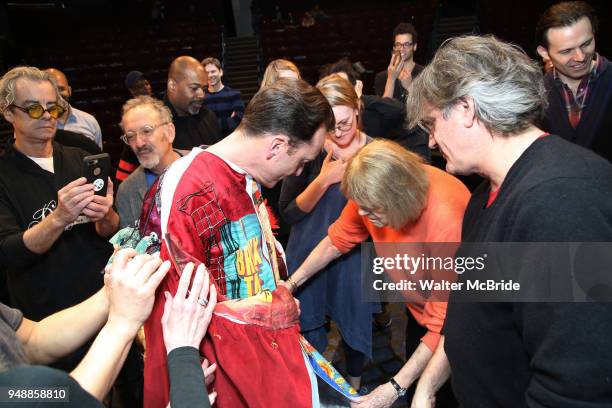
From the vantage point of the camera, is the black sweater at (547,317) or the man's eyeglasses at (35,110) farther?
the man's eyeglasses at (35,110)

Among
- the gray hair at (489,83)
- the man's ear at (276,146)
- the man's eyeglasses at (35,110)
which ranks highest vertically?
the gray hair at (489,83)

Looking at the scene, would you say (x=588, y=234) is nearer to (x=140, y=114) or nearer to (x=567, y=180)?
(x=567, y=180)

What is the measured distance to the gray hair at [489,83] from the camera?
1.11m

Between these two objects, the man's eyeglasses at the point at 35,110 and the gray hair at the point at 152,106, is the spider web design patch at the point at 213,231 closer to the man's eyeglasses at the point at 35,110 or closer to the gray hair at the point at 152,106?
the man's eyeglasses at the point at 35,110

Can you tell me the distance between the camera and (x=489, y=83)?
111 centimetres

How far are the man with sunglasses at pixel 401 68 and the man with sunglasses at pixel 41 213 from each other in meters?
2.51

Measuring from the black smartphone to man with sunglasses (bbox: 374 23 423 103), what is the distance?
2409 mm

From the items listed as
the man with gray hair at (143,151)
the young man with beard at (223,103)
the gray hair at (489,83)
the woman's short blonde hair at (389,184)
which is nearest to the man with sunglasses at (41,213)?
the man with gray hair at (143,151)

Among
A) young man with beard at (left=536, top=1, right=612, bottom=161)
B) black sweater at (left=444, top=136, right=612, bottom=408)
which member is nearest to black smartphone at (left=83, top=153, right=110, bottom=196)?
black sweater at (left=444, top=136, right=612, bottom=408)

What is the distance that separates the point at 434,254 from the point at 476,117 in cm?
66

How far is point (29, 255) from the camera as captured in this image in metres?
2.00

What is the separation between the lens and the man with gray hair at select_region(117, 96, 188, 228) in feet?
8.07

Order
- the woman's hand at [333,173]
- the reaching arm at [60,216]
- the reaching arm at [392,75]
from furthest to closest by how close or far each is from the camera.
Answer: the reaching arm at [392,75], the woman's hand at [333,173], the reaching arm at [60,216]

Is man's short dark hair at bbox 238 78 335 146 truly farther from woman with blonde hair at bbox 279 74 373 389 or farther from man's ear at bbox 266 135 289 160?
woman with blonde hair at bbox 279 74 373 389
